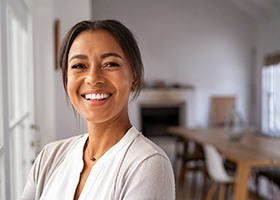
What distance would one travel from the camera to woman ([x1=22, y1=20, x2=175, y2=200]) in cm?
55

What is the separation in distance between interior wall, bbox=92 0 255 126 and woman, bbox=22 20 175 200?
5278 millimetres

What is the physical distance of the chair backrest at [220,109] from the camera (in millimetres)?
6137

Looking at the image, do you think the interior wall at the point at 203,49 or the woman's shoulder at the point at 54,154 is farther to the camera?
the interior wall at the point at 203,49

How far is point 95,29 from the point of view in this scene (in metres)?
0.58

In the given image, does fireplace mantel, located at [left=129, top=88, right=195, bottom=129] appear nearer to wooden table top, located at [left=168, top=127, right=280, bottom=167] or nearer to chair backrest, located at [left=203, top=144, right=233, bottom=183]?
wooden table top, located at [left=168, top=127, right=280, bottom=167]

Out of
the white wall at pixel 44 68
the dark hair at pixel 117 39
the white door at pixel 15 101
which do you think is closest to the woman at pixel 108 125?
the dark hair at pixel 117 39

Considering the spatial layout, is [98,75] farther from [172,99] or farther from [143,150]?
[172,99]

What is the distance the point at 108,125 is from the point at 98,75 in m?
0.10

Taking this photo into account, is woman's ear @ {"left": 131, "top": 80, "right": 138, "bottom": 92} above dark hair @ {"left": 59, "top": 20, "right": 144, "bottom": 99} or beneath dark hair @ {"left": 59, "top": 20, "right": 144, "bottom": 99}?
beneath

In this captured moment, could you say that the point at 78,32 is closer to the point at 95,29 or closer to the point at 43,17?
the point at 95,29

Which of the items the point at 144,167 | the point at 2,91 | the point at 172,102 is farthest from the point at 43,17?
the point at 172,102

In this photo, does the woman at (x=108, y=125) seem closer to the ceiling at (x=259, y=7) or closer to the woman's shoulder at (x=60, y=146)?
the woman's shoulder at (x=60, y=146)

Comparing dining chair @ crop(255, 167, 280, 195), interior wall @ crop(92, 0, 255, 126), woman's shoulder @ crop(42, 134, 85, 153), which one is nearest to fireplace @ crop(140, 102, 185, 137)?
interior wall @ crop(92, 0, 255, 126)

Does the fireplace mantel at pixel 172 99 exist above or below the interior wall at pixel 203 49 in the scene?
below
